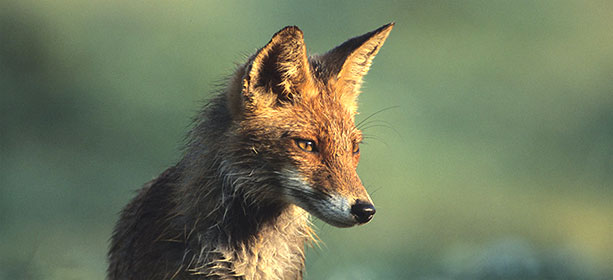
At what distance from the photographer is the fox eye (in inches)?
175

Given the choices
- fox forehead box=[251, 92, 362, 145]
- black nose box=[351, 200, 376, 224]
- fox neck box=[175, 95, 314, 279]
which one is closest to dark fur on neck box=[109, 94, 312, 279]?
fox neck box=[175, 95, 314, 279]

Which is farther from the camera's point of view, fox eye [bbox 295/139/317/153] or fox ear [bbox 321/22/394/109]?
fox ear [bbox 321/22/394/109]

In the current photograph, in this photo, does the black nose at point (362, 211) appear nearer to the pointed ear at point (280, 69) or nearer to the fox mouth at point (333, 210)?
the fox mouth at point (333, 210)

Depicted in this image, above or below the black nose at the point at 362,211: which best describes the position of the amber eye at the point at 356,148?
above

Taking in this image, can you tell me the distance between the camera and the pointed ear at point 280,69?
4.37 m

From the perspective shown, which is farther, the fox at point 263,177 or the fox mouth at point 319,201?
the fox at point 263,177

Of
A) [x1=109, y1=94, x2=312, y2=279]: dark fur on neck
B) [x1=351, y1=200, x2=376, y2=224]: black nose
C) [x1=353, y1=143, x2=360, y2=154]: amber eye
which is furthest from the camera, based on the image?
[x1=353, y1=143, x2=360, y2=154]: amber eye

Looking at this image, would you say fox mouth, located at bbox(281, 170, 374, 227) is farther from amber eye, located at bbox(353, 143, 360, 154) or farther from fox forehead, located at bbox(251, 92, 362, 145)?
amber eye, located at bbox(353, 143, 360, 154)

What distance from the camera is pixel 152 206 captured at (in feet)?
16.6

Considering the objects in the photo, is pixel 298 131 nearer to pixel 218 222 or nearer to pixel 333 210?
pixel 333 210

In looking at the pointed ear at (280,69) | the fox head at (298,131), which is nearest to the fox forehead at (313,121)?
the fox head at (298,131)

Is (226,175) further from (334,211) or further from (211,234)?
(334,211)

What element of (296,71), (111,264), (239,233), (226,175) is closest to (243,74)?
(296,71)

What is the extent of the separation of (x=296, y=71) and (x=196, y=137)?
946mm
